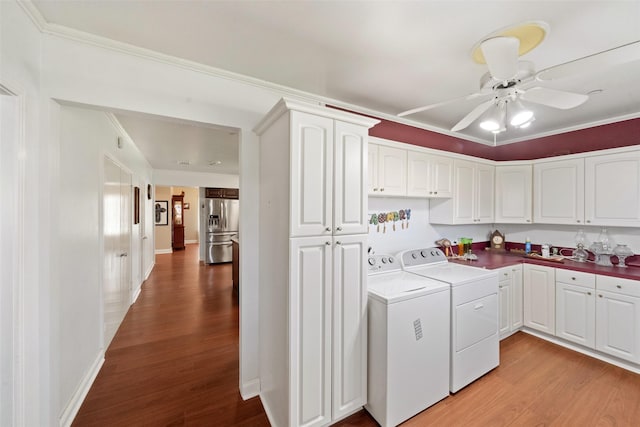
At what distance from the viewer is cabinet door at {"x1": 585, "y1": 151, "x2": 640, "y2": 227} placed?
99.8 inches

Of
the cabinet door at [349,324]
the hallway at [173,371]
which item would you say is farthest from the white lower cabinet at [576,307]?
the hallway at [173,371]

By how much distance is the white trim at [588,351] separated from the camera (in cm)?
230

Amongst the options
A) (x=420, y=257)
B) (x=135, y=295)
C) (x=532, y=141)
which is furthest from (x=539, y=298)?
(x=135, y=295)

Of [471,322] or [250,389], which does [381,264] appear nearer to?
[471,322]

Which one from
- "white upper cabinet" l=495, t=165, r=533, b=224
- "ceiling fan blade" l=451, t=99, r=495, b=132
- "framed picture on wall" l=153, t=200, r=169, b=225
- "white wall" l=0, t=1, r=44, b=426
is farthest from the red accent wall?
"framed picture on wall" l=153, t=200, r=169, b=225

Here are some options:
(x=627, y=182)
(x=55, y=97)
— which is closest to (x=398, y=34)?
(x=55, y=97)

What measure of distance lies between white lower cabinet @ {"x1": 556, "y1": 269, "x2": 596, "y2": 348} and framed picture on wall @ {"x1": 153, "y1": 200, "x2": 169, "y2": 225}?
966 cm

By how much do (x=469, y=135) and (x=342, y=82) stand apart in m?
2.43

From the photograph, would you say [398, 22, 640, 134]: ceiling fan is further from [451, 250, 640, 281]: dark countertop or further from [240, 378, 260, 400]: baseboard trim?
[240, 378, 260, 400]: baseboard trim

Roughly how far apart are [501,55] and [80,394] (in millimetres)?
3509

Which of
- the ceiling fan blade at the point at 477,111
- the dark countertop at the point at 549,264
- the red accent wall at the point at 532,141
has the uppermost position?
the red accent wall at the point at 532,141

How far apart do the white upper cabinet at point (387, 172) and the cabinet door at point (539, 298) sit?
6.06ft

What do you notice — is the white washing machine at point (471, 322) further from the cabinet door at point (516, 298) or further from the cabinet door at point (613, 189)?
the cabinet door at point (613, 189)

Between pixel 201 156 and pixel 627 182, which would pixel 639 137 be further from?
pixel 201 156
